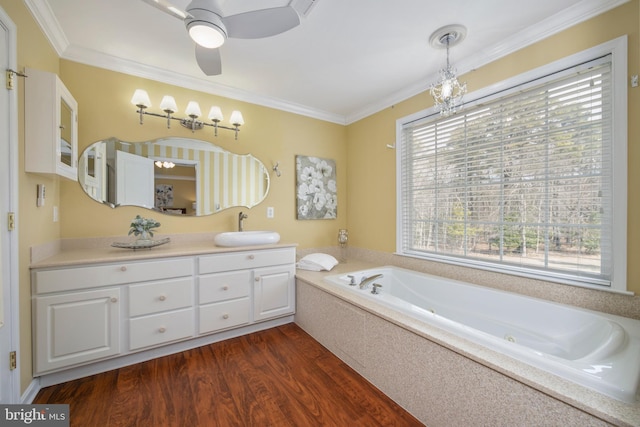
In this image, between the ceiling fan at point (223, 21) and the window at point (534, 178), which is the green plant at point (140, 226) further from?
the window at point (534, 178)

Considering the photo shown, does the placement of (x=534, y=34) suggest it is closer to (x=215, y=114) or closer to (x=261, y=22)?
(x=261, y=22)

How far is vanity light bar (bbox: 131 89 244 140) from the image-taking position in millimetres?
2195

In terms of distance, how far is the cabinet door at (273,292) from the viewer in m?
2.43

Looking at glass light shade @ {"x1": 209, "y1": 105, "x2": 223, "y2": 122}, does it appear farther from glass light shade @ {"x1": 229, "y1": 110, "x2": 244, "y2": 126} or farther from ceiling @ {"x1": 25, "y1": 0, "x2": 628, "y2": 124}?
ceiling @ {"x1": 25, "y1": 0, "x2": 628, "y2": 124}

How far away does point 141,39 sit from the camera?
6.40 feet

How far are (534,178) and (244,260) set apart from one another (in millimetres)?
2423

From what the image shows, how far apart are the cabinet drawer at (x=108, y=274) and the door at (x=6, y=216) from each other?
24cm

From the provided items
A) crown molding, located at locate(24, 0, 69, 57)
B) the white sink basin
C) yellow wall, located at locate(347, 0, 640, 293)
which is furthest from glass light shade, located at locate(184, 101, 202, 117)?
yellow wall, located at locate(347, 0, 640, 293)

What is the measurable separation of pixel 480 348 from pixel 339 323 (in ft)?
3.40

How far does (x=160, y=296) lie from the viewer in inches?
78.4

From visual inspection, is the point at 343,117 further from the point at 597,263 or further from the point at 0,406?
the point at 0,406

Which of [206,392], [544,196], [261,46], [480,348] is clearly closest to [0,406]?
[206,392]

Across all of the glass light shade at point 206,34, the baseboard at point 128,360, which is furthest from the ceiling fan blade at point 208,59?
the baseboard at point 128,360

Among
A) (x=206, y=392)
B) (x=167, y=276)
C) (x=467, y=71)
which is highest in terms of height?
(x=467, y=71)
